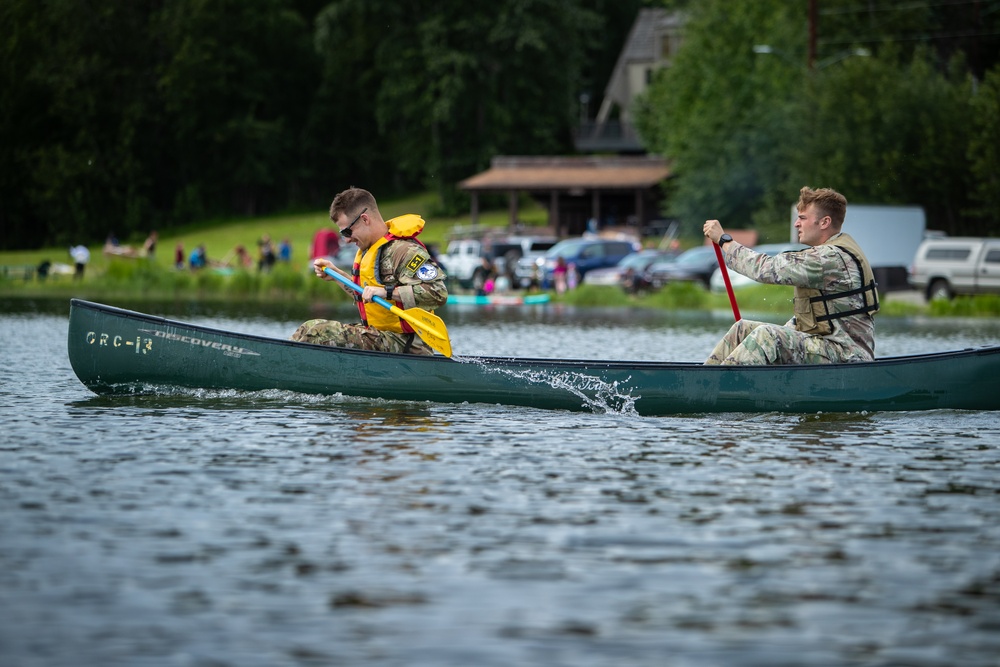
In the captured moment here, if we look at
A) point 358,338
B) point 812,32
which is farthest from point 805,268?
point 812,32

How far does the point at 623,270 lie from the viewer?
Result: 46.2 m

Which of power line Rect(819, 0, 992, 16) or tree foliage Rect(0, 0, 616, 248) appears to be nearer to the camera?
power line Rect(819, 0, 992, 16)

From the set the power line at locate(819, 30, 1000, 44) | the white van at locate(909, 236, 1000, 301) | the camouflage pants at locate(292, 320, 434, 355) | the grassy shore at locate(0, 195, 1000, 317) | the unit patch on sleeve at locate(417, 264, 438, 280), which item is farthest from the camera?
the power line at locate(819, 30, 1000, 44)

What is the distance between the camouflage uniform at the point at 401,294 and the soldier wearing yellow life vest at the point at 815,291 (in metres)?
2.34

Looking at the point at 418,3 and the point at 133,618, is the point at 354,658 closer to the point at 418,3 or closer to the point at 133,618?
the point at 133,618

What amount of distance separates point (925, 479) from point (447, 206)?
68612 millimetres

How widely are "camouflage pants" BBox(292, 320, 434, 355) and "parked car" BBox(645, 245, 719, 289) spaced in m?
28.9

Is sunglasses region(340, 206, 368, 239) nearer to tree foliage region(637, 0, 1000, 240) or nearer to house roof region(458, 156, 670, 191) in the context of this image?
tree foliage region(637, 0, 1000, 240)

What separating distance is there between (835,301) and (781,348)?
60 centimetres

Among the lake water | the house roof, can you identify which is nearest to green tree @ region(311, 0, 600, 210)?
the house roof

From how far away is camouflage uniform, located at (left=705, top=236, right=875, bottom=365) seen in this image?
1277 cm

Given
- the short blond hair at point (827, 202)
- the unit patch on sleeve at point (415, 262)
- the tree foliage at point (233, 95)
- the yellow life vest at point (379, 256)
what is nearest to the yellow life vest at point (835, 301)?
the short blond hair at point (827, 202)

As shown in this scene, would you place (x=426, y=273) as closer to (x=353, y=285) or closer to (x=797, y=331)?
(x=353, y=285)

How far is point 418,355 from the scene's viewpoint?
13688 mm
